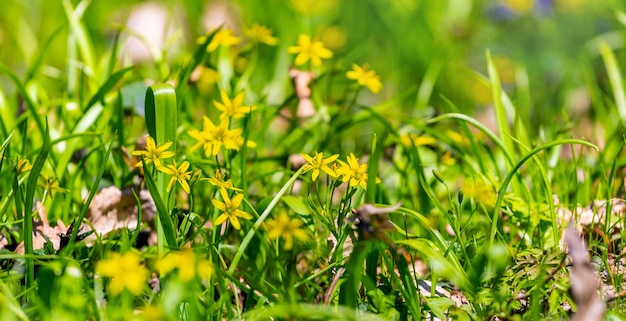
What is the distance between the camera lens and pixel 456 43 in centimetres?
383

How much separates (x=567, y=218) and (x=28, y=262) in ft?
4.13

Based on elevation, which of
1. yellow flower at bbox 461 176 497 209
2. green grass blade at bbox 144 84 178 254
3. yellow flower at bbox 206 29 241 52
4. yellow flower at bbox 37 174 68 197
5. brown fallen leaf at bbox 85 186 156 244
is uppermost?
yellow flower at bbox 206 29 241 52

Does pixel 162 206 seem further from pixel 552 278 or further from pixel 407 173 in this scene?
pixel 407 173

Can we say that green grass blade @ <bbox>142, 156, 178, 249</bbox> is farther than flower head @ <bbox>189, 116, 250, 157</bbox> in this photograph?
No

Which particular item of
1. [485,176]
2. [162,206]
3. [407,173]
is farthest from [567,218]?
[162,206]

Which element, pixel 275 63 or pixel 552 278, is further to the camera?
pixel 275 63

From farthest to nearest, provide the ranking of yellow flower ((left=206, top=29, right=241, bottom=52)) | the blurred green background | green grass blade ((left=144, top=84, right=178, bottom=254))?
Result: 1. the blurred green background
2. yellow flower ((left=206, top=29, right=241, bottom=52))
3. green grass blade ((left=144, top=84, right=178, bottom=254))

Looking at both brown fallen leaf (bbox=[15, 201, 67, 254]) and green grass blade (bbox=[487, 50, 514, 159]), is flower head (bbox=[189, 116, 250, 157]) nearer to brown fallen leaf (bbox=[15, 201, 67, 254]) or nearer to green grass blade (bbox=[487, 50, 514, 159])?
brown fallen leaf (bbox=[15, 201, 67, 254])

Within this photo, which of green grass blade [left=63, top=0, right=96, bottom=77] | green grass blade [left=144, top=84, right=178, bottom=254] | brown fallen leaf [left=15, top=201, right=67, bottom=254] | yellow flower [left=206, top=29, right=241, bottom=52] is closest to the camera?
green grass blade [left=144, top=84, right=178, bottom=254]

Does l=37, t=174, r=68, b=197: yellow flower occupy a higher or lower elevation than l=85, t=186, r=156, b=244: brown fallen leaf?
higher

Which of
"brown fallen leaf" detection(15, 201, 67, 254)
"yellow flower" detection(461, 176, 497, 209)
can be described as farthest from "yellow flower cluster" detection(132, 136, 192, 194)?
"yellow flower" detection(461, 176, 497, 209)

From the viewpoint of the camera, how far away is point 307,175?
6.56 ft

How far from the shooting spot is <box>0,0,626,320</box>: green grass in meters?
1.37

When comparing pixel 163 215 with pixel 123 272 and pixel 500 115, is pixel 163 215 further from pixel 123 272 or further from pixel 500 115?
pixel 500 115
